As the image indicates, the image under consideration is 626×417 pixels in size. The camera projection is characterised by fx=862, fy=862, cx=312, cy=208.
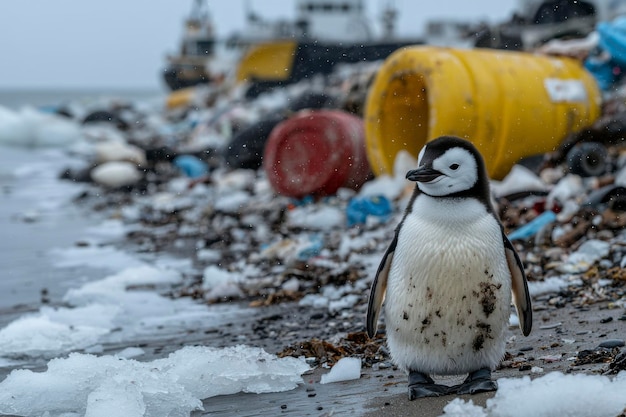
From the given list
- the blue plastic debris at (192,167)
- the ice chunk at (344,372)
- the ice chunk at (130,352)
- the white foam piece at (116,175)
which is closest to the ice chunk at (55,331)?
the ice chunk at (130,352)

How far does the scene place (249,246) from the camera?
20.9ft

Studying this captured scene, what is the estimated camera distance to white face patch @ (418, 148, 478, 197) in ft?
8.56

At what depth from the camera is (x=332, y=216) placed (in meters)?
6.54

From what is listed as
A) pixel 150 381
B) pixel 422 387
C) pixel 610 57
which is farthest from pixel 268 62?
pixel 422 387

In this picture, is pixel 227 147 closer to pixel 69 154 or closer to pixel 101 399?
pixel 101 399

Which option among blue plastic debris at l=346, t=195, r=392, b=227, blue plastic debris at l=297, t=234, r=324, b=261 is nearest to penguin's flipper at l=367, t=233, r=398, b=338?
blue plastic debris at l=297, t=234, r=324, b=261

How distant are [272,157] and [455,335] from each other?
16.9ft

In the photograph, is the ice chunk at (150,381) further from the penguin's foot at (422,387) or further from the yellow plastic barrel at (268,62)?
the yellow plastic barrel at (268,62)

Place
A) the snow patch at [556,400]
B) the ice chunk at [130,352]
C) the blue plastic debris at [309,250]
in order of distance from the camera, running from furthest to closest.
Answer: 1. the blue plastic debris at [309,250]
2. the ice chunk at [130,352]
3. the snow patch at [556,400]

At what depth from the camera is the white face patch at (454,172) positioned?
8.56ft

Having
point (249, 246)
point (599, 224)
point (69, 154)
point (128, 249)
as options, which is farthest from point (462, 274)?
point (69, 154)

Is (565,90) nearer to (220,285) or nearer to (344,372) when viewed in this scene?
(220,285)

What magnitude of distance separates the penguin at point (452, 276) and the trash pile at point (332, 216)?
54cm

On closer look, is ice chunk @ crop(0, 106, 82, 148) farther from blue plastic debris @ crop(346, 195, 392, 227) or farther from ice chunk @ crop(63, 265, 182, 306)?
ice chunk @ crop(63, 265, 182, 306)
